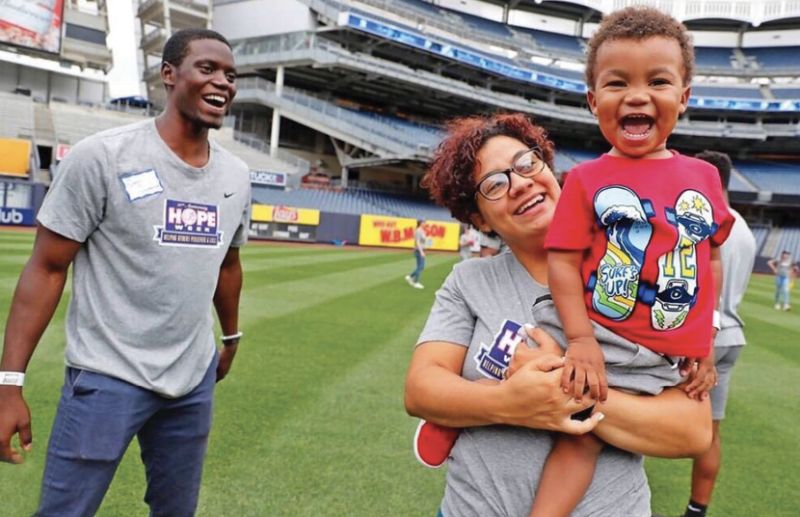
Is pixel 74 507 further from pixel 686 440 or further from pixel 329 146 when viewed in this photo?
pixel 329 146

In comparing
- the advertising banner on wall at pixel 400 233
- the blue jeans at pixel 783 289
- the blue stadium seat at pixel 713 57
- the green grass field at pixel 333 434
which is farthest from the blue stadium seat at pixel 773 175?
the green grass field at pixel 333 434

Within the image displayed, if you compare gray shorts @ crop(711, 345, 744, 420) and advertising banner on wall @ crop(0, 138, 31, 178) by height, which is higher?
advertising banner on wall @ crop(0, 138, 31, 178)

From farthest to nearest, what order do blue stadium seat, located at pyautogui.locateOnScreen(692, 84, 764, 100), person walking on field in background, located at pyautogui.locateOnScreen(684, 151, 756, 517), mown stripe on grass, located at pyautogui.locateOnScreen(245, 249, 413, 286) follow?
1. blue stadium seat, located at pyautogui.locateOnScreen(692, 84, 764, 100)
2. mown stripe on grass, located at pyautogui.locateOnScreen(245, 249, 413, 286)
3. person walking on field in background, located at pyautogui.locateOnScreen(684, 151, 756, 517)

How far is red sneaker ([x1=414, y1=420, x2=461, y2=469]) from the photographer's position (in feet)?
5.82

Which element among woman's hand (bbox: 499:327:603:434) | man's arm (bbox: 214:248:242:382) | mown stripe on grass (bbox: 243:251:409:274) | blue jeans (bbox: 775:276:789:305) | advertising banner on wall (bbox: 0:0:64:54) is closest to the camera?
woman's hand (bbox: 499:327:603:434)

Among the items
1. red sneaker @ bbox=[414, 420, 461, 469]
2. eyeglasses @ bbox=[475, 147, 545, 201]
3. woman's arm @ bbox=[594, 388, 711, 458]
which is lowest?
red sneaker @ bbox=[414, 420, 461, 469]

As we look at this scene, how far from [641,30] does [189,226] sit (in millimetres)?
1876

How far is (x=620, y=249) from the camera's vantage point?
169cm

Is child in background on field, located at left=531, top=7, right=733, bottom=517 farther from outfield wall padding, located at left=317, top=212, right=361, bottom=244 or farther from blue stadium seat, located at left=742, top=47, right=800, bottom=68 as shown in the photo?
blue stadium seat, located at left=742, top=47, right=800, bottom=68

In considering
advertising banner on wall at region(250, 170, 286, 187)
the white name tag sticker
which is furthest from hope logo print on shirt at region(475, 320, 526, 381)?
advertising banner on wall at region(250, 170, 286, 187)

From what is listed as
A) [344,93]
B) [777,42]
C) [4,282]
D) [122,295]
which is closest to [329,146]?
[344,93]

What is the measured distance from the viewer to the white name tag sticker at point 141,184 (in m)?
2.32

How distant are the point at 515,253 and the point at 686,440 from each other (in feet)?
2.50

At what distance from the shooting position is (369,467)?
169 inches
